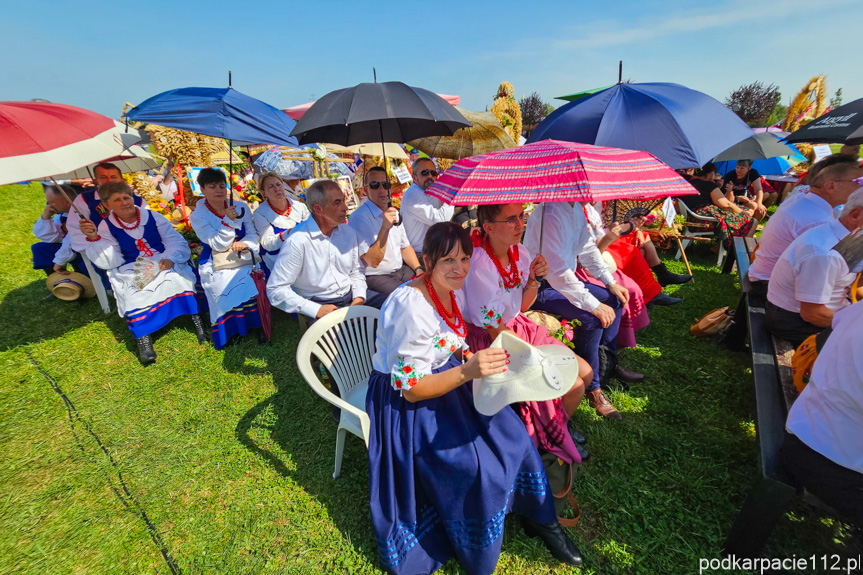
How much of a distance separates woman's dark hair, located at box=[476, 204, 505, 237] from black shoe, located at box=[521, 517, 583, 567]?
1887 mm

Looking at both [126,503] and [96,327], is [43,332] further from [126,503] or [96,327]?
[126,503]

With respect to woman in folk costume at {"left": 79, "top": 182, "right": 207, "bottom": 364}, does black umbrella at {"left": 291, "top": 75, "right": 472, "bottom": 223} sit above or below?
above

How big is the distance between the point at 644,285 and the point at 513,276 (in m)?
2.67

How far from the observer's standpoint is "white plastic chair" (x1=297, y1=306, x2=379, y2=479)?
235cm

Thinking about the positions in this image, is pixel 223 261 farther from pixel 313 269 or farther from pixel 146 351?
pixel 313 269

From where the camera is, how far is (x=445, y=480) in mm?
1919

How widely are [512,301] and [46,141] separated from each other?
4.02m

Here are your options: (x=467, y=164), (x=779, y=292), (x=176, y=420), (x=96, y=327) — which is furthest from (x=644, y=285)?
(x=96, y=327)

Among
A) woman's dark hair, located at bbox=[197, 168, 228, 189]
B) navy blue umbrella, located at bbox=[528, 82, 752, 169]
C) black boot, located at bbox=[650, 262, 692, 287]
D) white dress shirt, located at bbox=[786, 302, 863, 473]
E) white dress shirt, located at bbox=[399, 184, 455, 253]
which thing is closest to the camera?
white dress shirt, located at bbox=[786, 302, 863, 473]

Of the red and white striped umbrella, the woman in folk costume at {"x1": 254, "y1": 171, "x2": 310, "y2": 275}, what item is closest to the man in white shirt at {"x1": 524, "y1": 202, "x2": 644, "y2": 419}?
the woman in folk costume at {"x1": 254, "y1": 171, "x2": 310, "y2": 275}

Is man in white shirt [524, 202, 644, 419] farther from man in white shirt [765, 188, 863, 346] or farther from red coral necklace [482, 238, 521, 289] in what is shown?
man in white shirt [765, 188, 863, 346]

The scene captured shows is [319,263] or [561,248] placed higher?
[561,248]

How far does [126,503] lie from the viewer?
261 cm

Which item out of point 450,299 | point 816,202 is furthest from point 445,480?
point 816,202
